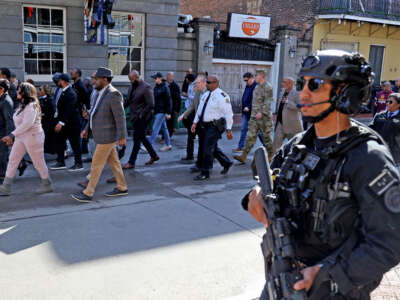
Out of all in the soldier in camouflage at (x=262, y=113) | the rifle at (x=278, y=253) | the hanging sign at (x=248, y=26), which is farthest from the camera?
the hanging sign at (x=248, y=26)

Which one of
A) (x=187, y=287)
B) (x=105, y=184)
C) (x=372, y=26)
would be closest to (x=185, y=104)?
(x=105, y=184)

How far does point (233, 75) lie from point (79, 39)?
22.3ft

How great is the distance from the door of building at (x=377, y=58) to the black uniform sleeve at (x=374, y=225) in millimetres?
22758

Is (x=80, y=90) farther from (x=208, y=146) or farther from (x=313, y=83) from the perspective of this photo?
(x=313, y=83)

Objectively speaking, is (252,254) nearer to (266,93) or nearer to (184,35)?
(266,93)

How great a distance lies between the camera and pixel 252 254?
481 centimetres

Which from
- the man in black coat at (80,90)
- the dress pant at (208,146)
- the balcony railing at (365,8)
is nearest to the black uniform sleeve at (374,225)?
the dress pant at (208,146)

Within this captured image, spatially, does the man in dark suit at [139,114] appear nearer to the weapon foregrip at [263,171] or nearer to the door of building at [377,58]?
the weapon foregrip at [263,171]

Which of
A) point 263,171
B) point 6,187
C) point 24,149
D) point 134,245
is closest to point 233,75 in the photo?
point 24,149

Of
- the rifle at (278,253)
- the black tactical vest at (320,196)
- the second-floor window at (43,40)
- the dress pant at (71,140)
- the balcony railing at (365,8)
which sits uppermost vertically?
the balcony railing at (365,8)

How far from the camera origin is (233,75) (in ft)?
59.2

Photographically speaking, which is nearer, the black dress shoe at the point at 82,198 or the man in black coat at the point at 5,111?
the black dress shoe at the point at 82,198

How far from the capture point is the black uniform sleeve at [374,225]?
180 centimetres

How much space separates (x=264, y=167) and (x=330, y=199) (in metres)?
0.45
